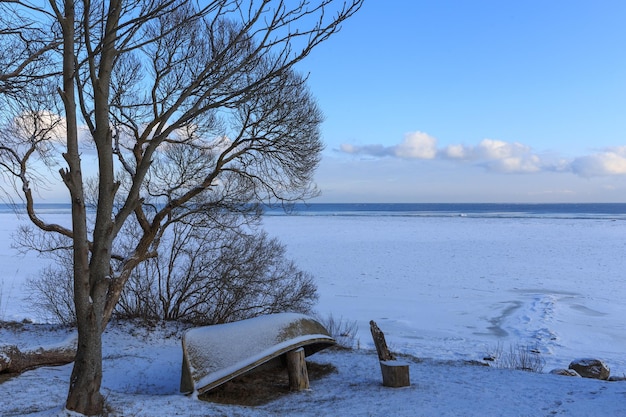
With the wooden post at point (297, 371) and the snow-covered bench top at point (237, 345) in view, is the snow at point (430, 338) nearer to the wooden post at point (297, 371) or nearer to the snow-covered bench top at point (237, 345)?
the wooden post at point (297, 371)

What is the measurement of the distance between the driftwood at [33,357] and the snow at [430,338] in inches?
11.0

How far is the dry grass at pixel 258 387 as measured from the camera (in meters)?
8.27

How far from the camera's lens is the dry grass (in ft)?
27.1

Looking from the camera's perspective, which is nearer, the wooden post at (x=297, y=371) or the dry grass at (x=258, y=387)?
the dry grass at (x=258, y=387)

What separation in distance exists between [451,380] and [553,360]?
430 cm

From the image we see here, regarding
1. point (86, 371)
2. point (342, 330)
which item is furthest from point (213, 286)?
point (86, 371)

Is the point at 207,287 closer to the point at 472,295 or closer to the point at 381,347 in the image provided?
the point at 381,347

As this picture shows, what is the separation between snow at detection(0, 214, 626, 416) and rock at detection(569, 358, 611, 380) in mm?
831

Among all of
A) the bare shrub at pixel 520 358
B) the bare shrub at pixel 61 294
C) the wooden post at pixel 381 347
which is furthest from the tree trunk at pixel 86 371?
the bare shrub at pixel 61 294

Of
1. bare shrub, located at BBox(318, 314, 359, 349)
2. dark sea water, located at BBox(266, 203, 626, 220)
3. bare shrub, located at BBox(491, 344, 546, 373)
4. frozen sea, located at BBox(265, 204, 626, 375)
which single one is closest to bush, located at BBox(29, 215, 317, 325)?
bare shrub, located at BBox(318, 314, 359, 349)

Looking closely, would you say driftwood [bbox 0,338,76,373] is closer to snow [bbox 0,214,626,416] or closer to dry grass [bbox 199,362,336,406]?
snow [bbox 0,214,626,416]

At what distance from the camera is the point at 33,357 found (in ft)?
31.2

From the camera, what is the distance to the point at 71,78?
596 centimetres

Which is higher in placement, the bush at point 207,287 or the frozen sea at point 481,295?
the bush at point 207,287
